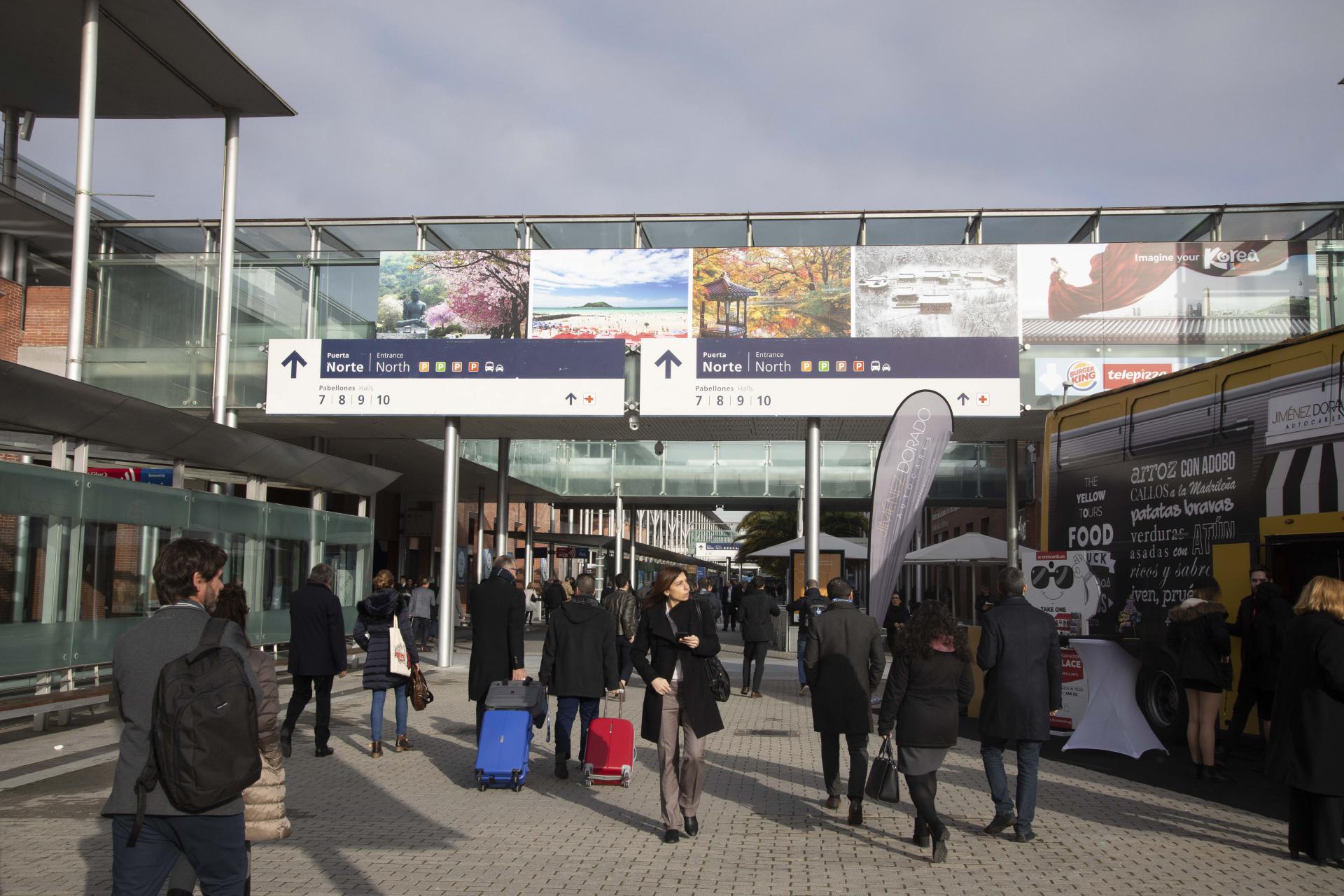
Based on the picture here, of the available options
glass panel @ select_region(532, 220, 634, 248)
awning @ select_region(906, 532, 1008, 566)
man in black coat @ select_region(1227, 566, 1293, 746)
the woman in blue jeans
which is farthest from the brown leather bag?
glass panel @ select_region(532, 220, 634, 248)

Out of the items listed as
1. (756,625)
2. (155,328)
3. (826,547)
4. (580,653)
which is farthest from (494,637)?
(826,547)

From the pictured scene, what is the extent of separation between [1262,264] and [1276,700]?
14.5 meters

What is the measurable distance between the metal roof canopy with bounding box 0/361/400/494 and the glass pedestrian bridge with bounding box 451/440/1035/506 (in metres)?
14.1

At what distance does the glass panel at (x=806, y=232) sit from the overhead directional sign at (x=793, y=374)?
5.02 m

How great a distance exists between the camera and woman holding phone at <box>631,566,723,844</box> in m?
7.09

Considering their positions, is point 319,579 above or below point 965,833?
above

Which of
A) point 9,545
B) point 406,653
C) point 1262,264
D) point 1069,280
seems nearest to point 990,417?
point 1069,280

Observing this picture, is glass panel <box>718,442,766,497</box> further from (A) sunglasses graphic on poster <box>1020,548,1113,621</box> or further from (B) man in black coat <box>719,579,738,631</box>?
(A) sunglasses graphic on poster <box>1020,548,1113,621</box>

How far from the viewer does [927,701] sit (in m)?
6.79

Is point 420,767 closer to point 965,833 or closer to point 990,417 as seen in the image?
point 965,833

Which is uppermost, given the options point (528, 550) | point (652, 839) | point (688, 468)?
point (688, 468)

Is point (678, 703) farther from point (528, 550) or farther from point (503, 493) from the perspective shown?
point (528, 550)

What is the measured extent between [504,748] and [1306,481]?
6.91 m

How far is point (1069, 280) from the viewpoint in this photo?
18875 millimetres
